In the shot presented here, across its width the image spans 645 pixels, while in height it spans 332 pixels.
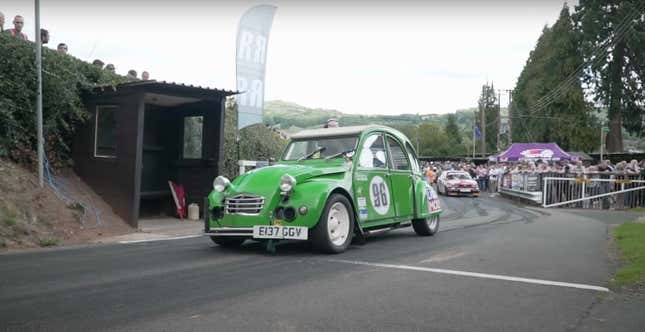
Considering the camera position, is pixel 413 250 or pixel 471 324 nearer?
pixel 471 324

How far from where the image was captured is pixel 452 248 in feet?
27.1

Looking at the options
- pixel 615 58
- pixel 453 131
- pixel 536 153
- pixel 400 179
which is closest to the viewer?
pixel 400 179

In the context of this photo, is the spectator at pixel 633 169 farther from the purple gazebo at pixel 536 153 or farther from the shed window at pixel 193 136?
the purple gazebo at pixel 536 153

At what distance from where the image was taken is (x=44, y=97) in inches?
435

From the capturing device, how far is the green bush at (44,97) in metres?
10.1

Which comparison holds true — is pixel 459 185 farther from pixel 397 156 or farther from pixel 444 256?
pixel 444 256

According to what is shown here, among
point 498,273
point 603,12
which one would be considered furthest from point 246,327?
point 603,12

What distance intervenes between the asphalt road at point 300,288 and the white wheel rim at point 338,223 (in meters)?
0.25

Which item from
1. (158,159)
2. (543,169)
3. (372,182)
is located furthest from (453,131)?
(372,182)

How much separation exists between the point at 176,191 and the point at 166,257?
6.69m

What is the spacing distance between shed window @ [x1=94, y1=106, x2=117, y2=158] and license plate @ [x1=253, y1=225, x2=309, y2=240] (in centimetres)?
595

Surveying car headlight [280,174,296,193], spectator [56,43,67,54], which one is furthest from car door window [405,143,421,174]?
spectator [56,43,67,54]

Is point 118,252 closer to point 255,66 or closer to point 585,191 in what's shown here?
point 255,66

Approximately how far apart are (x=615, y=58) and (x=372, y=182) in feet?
156
